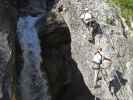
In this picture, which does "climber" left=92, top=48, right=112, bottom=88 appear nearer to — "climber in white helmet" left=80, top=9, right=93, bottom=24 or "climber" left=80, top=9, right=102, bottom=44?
"climber" left=80, top=9, right=102, bottom=44

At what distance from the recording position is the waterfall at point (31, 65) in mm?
16453

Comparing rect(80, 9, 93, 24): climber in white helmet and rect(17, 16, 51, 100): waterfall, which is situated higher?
rect(80, 9, 93, 24): climber in white helmet

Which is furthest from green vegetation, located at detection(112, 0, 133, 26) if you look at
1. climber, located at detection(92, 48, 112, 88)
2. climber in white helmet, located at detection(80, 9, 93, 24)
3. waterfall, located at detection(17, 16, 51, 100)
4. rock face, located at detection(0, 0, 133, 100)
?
waterfall, located at detection(17, 16, 51, 100)

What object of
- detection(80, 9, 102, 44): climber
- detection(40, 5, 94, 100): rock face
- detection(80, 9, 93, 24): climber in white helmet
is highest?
detection(80, 9, 93, 24): climber in white helmet

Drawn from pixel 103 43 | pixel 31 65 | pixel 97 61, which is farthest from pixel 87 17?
pixel 31 65

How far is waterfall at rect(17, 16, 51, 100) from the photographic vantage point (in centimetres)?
1645

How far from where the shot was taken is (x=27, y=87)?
16.5m

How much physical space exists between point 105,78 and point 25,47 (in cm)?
498

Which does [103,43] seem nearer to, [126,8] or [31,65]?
[126,8]

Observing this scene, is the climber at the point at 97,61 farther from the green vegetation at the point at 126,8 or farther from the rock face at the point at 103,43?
the green vegetation at the point at 126,8

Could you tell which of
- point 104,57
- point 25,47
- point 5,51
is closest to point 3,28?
point 5,51

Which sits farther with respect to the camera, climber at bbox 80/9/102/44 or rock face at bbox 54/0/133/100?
climber at bbox 80/9/102/44

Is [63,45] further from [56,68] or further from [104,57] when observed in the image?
[104,57]

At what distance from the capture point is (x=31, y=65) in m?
17.2
